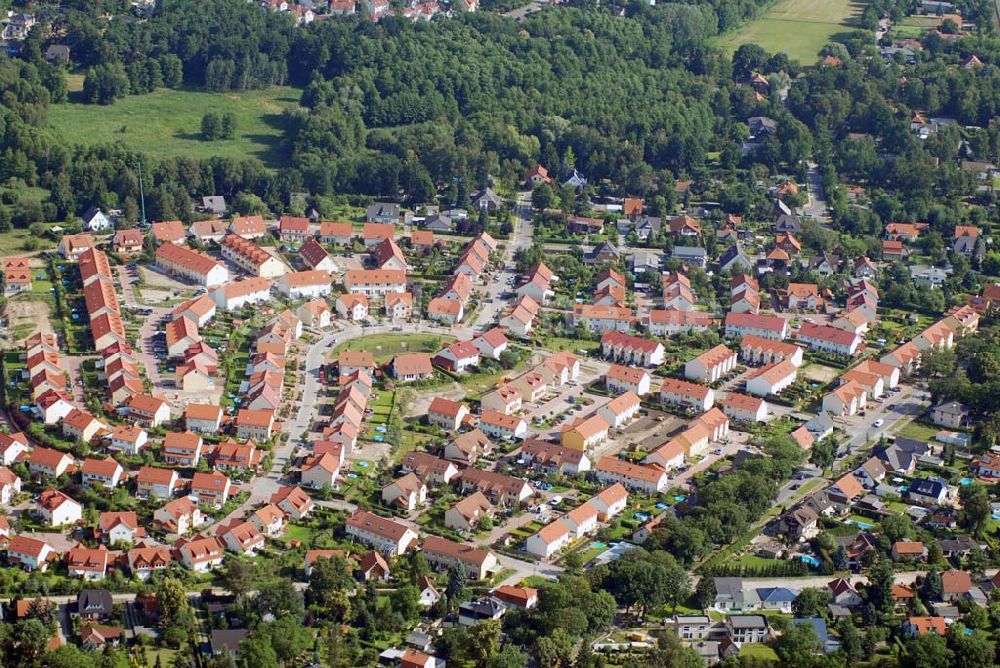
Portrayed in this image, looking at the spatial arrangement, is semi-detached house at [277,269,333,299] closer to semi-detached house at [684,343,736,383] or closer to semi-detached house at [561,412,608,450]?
semi-detached house at [561,412,608,450]

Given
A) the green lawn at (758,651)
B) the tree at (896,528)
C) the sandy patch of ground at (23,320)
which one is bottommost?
the green lawn at (758,651)

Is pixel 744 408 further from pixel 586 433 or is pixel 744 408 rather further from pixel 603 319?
pixel 603 319

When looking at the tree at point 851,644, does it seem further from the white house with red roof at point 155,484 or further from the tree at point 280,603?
the white house with red roof at point 155,484

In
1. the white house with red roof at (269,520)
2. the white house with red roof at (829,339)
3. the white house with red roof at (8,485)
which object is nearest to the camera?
the white house with red roof at (269,520)

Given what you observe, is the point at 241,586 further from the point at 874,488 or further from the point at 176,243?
the point at 176,243

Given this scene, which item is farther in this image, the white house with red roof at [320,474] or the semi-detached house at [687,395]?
the semi-detached house at [687,395]

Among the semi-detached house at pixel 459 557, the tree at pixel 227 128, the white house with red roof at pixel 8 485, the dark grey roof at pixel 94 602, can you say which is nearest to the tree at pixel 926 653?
the semi-detached house at pixel 459 557
